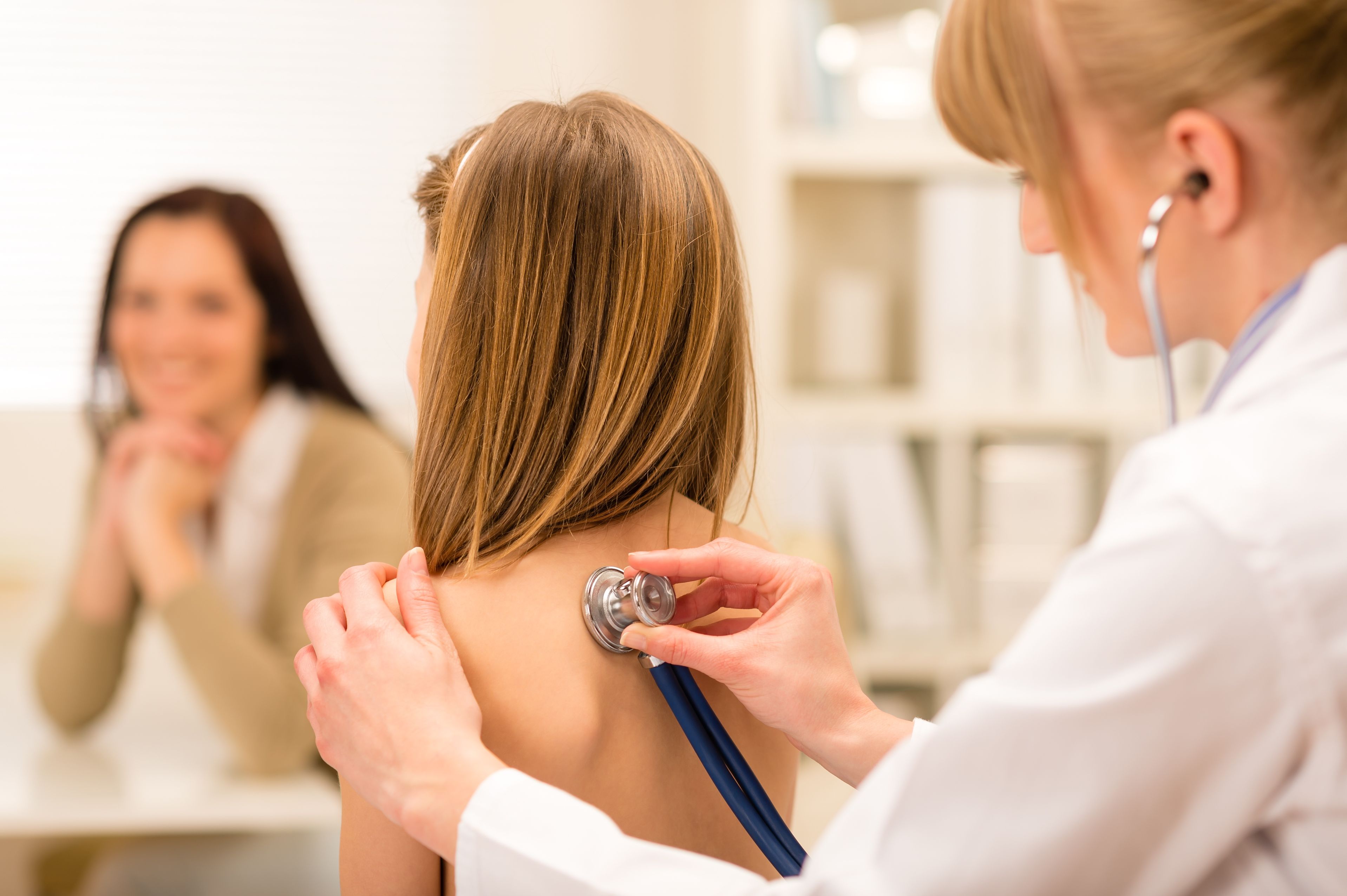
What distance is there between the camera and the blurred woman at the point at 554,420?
72 centimetres

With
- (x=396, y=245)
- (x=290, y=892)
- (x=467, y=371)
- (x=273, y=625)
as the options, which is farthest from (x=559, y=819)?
(x=396, y=245)

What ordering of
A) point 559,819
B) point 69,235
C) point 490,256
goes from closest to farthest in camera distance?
point 559,819, point 490,256, point 69,235

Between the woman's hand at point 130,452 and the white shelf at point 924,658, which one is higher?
the woman's hand at point 130,452

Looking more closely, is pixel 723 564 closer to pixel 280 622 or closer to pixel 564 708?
pixel 564 708

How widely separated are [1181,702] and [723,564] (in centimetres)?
34

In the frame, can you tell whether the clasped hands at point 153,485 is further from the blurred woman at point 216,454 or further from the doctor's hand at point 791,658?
the doctor's hand at point 791,658

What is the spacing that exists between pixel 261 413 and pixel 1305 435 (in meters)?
1.83

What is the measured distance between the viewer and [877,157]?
204cm

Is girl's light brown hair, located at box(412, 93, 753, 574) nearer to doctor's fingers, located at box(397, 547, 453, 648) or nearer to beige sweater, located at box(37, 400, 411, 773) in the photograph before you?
doctor's fingers, located at box(397, 547, 453, 648)

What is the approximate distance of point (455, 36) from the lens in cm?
245

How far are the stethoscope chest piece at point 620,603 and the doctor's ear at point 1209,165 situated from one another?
0.39 m

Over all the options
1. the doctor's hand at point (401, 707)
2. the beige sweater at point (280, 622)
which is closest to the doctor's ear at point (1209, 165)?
the doctor's hand at point (401, 707)

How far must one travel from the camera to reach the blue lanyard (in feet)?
1.72

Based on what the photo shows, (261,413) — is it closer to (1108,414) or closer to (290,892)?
(290,892)
